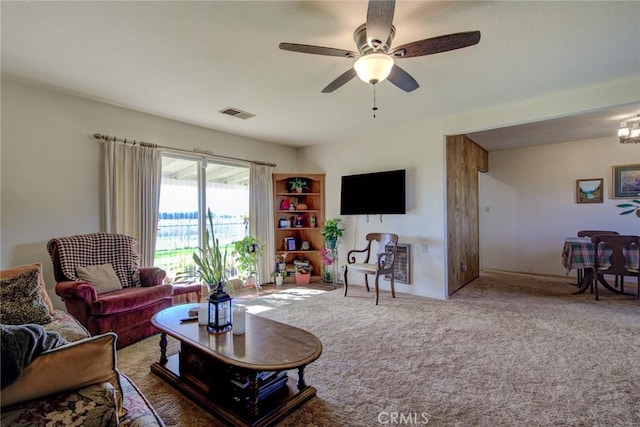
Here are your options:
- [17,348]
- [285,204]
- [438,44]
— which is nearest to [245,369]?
[17,348]

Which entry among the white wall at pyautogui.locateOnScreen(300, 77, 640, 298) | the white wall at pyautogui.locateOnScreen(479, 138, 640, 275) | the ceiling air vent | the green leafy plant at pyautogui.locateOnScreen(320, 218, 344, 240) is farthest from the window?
the white wall at pyautogui.locateOnScreen(479, 138, 640, 275)

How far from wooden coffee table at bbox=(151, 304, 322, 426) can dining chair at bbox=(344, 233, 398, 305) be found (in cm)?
229

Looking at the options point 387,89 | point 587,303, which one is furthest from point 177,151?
point 587,303

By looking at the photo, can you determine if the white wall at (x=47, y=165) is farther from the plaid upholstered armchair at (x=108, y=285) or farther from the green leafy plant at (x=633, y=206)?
the green leafy plant at (x=633, y=206)

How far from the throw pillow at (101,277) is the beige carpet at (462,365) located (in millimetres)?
663

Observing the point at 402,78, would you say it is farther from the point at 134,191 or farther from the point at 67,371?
the point at 134,191

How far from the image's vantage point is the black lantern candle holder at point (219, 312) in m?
2.00

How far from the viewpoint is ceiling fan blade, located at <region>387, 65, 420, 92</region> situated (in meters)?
2.16

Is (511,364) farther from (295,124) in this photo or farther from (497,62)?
(295,124)

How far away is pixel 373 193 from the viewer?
4848 millimetres

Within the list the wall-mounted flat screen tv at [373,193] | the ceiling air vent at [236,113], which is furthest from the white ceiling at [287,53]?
the wall-mounted flat screen tv at [373,193]

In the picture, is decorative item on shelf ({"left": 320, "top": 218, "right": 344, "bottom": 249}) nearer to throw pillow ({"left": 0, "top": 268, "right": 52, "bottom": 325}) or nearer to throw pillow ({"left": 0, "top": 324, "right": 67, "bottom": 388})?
throw pillow ({"left": 0, "top": 268, "right": 52, "bottom": 325})

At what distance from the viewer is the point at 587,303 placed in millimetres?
3887

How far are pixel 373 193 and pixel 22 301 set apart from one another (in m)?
4.14
